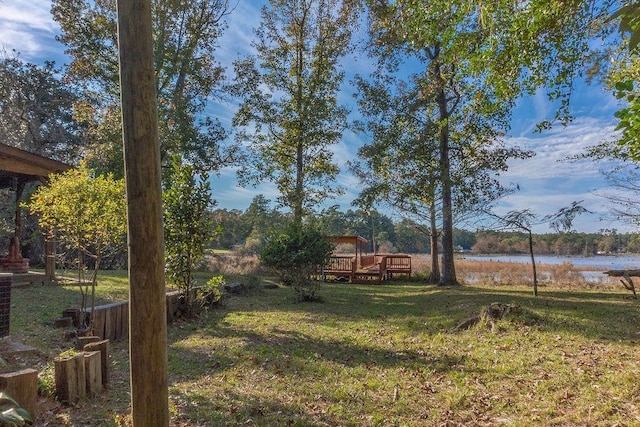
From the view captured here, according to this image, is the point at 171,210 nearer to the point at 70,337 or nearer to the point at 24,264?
the point at 70,337

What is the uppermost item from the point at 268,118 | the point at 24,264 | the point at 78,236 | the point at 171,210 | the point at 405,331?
the point at 268,118

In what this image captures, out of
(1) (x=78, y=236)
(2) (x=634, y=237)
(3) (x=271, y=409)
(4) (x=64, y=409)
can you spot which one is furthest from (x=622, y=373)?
(2) (x=634, y=237)

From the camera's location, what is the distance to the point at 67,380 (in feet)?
11.0

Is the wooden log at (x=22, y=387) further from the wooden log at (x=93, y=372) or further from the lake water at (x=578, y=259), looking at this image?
the lake water at (x=578, y=259)

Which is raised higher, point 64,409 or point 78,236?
point 78,236

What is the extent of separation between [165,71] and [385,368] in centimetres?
1321

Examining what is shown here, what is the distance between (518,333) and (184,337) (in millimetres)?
5281

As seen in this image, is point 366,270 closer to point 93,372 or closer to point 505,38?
point 505,38

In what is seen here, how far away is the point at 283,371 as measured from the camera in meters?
4.52

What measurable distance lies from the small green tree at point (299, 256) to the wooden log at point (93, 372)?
6077 millimetres

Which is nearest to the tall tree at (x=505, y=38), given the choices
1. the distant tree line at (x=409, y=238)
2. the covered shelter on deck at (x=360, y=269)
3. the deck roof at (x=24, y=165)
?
the distant tree line at (x=409, y=238)

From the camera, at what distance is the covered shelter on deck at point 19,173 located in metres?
8.45

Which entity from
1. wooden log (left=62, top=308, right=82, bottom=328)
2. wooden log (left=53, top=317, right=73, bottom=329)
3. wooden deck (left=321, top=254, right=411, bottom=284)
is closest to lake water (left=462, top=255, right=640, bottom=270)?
wooden deck (left=321, top=254, right=411, bottom=284)

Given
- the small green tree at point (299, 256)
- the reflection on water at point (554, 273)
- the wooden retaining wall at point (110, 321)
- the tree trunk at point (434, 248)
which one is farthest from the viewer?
the tree trunk at point (434, 248)
